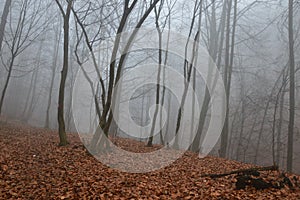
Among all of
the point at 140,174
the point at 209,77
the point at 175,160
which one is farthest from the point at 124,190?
the point at 209,77

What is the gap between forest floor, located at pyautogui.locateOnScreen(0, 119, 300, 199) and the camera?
473 centimetres

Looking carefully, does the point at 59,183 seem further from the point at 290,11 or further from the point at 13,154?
the point at 290,11

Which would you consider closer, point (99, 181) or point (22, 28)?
point (99, 181)

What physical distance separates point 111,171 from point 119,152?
2330 millimetres

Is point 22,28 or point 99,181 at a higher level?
point 22,28

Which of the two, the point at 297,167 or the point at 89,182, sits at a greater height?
the point at 89,182

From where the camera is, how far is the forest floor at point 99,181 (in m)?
4.73

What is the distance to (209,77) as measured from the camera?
41.6ft

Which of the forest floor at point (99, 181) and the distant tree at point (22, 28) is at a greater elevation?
the distant tree at point (22, 28)

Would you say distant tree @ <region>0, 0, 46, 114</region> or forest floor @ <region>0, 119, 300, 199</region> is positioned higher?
distant tree @ <region>0, 0, 46, 114</region>

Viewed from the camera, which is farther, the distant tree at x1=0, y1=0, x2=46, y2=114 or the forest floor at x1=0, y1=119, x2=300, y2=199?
the distant tree at x1=0, y1=0, x2=46, y2=114

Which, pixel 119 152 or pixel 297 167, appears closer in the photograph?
pixel 119 152

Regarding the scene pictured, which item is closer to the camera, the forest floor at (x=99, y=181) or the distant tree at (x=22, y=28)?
the forest floor at (x=99, y=181)

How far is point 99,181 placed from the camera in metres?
5.43
